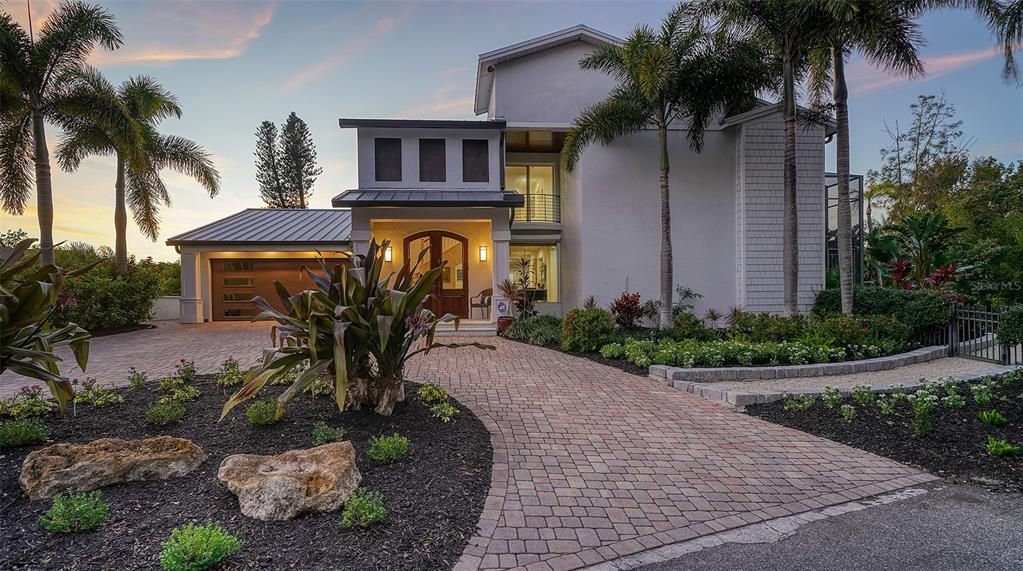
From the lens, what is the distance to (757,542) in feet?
9.27

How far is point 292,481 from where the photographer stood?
278cm

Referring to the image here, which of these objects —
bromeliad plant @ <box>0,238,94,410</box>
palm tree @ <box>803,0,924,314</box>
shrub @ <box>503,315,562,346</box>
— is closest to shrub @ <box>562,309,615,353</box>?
shrub @ <box>503,315,562,346</box>

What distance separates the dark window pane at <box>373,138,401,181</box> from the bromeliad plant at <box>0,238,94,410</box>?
9349mm

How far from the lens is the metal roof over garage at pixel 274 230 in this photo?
1519 centimetres

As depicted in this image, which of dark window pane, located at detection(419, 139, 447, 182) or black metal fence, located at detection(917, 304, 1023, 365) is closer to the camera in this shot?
black metal fence, located at detection(917, 304, 1023, 365)

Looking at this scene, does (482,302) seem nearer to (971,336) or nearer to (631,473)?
(631,473)

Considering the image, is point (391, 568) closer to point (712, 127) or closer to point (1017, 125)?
point (712, 127)

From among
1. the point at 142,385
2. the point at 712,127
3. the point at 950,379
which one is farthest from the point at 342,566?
the point at 712,127

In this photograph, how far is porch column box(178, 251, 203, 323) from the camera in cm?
1503

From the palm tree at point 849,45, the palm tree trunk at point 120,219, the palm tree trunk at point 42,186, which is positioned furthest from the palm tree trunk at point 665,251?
the palm tree trunk at point 120,219

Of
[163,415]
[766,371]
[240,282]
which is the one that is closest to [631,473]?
[163,415]

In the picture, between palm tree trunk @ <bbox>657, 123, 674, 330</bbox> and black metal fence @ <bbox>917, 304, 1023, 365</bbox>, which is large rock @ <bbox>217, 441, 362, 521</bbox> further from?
black metal fence @ <bbox>917, 304, 1023, 365</bbox>

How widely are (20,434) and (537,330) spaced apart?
28.6 ft

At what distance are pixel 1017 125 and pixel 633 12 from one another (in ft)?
73.6
